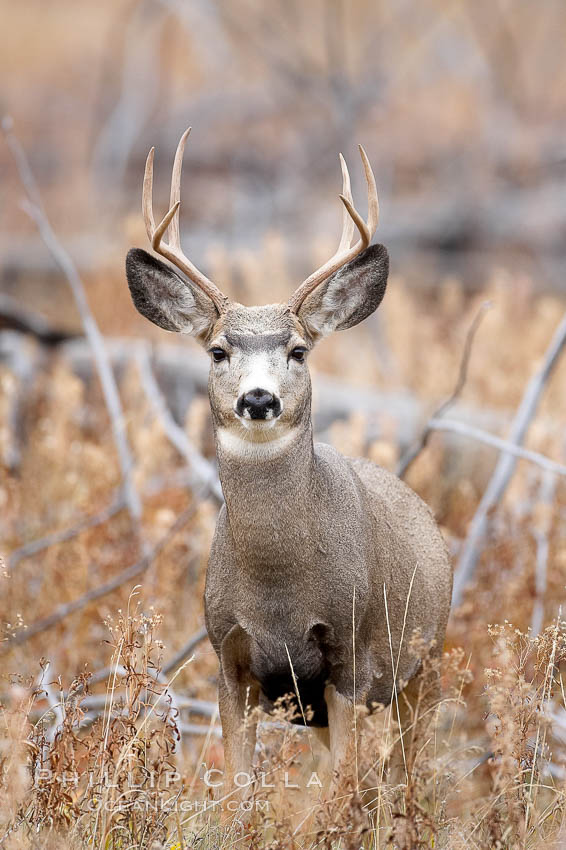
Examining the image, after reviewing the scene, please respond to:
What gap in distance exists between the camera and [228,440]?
4.35 meters

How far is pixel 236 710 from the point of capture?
4.36 m

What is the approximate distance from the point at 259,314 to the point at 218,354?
231 mm

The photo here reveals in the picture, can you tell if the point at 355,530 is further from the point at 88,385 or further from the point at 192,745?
the point at 88,385

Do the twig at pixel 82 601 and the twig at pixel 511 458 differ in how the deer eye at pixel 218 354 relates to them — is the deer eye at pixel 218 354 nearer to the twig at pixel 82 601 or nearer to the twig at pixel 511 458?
the twig at pixel 82 601

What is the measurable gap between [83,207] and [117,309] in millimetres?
9747

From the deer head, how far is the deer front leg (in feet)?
2.50

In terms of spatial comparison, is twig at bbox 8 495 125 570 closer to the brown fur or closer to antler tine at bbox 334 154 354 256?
the brown fur

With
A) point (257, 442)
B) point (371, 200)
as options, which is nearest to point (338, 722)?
point (257, 442)

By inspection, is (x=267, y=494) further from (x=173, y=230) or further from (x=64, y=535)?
(x=64, y=535)

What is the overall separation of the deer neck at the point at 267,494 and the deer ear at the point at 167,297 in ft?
2.01

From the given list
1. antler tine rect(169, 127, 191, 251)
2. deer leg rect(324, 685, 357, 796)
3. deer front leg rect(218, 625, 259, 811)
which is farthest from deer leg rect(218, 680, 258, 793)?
antler tine rect(169, 127, 191, 251)

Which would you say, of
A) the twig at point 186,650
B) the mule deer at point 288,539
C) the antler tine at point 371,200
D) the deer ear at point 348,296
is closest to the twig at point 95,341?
the twig at point 186,650

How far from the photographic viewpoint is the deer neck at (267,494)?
4.23 meters

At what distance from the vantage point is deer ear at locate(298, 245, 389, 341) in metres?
4.68
